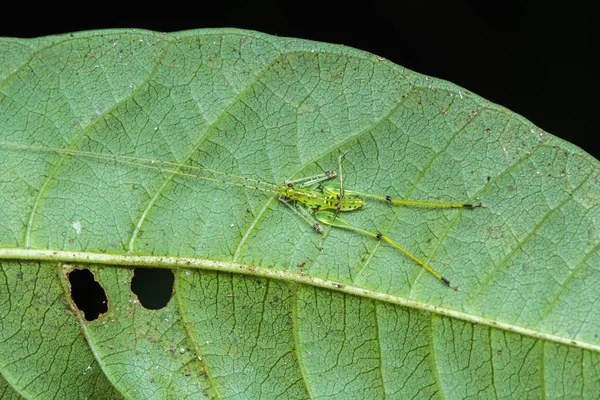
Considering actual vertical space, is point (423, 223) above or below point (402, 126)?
below

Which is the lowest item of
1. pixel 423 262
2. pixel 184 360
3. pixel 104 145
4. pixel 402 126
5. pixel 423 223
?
pixel 184 360

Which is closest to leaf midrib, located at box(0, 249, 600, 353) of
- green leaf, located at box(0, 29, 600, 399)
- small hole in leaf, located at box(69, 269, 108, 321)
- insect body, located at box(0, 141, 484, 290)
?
green leaf, located at box(0, 29, 600, 399)

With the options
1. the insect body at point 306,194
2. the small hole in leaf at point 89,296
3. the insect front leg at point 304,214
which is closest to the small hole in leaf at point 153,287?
the small hole in leaf at point 89,296

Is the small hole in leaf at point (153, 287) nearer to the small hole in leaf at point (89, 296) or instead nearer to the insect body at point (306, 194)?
the small hole in leaf at point (89, 296)

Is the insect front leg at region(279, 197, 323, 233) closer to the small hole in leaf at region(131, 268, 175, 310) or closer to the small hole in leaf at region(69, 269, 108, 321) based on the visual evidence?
the small hole in leaf at region(131, 268, 175, 310)

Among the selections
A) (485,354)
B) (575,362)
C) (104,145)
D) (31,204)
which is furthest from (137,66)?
(575,362)

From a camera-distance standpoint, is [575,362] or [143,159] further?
[143,159]

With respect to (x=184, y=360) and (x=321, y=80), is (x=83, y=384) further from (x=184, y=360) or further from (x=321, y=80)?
(x=321, y=80)
